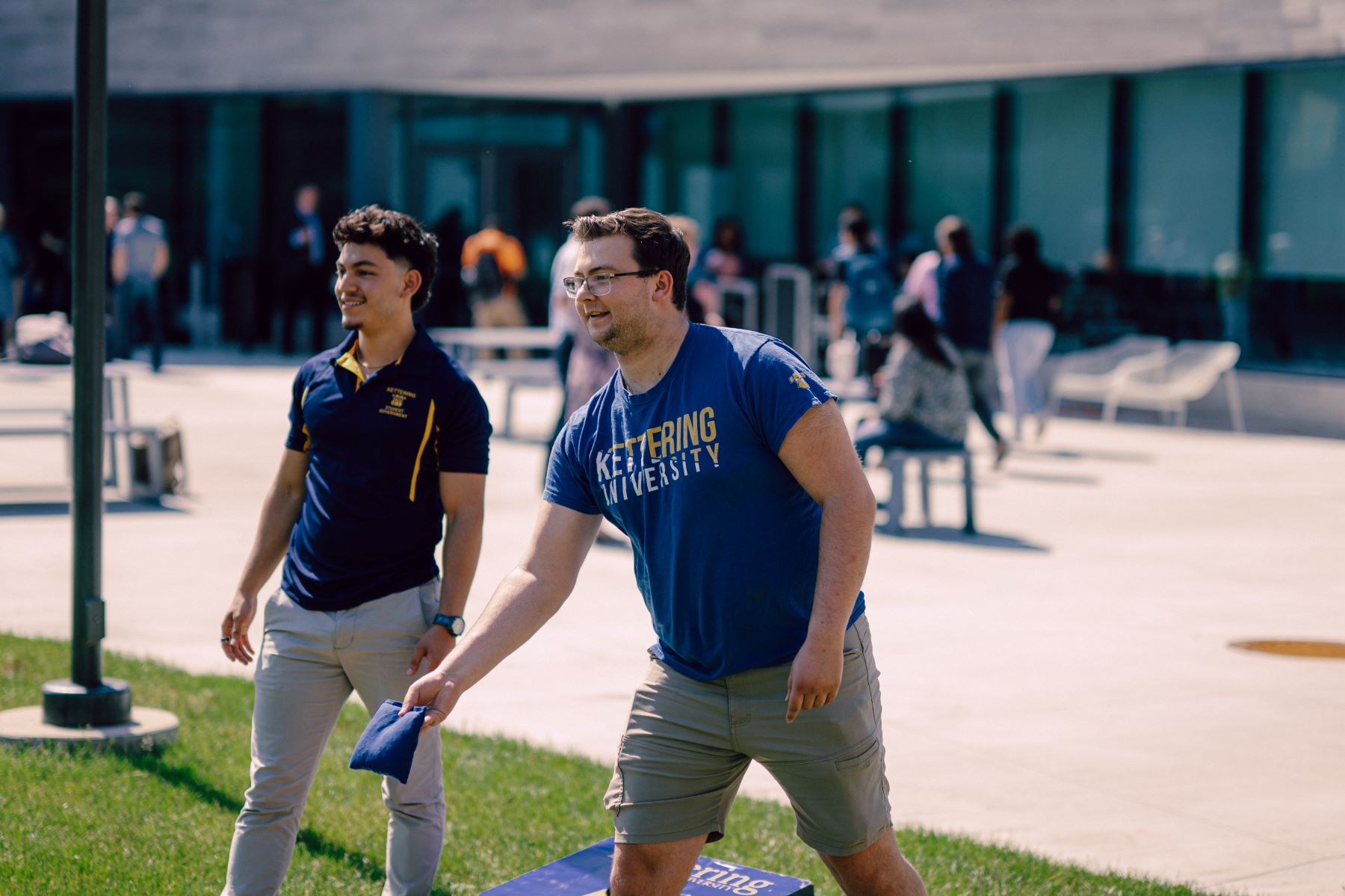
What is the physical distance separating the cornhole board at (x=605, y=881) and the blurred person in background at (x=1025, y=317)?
506 inches

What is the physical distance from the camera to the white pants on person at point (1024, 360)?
1661 centimetres

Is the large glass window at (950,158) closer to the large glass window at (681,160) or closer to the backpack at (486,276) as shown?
the large glass window at (681,160)

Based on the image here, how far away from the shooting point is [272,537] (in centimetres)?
465

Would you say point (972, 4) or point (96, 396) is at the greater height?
point (972, 4)

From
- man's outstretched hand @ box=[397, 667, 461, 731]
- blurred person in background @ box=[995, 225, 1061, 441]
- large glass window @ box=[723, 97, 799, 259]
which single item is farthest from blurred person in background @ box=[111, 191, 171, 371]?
man's outstretched hand @ box=[397, 667, 461, 731]

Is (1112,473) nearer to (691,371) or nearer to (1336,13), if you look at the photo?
(1336,13)

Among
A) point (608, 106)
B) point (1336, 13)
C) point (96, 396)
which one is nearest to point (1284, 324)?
point (1336, 13)

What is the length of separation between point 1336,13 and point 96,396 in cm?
1544

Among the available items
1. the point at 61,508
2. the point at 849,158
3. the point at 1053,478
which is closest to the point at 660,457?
the point at 61,508

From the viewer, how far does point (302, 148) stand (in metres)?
27.5

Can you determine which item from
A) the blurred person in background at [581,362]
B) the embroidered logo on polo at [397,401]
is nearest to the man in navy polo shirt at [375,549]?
the embroidered logo on polo at [397,401]

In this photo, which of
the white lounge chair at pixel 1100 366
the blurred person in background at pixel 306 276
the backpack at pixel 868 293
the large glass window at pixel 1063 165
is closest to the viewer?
the backpack at pixel 868 293

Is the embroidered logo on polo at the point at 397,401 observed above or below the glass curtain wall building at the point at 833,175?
below

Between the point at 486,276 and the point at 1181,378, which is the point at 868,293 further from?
the point at 486,276
